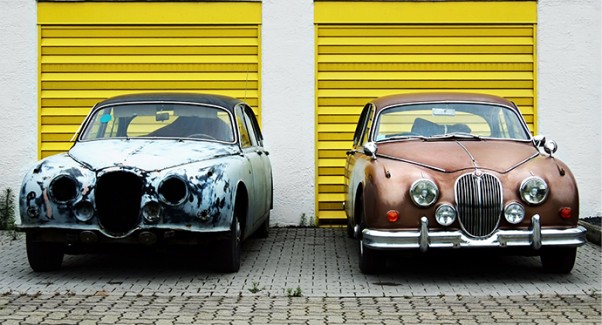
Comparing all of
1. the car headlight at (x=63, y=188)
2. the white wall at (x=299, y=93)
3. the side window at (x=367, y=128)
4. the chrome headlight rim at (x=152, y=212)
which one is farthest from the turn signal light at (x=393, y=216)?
the white wall at (x=299, y=93)

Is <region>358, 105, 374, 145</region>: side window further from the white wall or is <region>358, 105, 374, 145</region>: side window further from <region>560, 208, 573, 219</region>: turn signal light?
the white wall

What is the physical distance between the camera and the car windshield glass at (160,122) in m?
9.15

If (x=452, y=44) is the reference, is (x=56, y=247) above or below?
below

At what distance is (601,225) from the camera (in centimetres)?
1134

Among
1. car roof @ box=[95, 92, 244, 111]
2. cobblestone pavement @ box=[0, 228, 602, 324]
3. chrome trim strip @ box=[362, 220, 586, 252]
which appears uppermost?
car roof @ box=[95, 92, 244, 111]

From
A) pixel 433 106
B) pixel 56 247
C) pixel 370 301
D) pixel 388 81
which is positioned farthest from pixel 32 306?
pixel 388 81

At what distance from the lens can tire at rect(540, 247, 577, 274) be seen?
8117 millimetres

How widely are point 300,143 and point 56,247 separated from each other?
4.89 meters

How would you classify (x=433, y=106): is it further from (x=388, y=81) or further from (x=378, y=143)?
(x=388, y=81)

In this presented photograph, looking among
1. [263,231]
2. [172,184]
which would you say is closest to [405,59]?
[263,231]

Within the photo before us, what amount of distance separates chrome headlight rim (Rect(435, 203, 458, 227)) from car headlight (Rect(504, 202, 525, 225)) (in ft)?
1.41

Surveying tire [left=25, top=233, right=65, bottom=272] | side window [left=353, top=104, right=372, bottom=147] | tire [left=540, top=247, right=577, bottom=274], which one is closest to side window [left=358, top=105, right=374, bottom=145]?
side window [left=353, top=104, right=372, bottom=147]

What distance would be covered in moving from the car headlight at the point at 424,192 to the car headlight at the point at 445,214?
0.10 meters

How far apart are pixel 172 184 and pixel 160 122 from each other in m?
1.75
